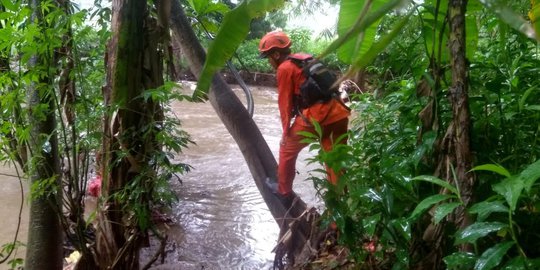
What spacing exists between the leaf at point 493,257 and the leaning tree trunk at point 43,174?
202 cm

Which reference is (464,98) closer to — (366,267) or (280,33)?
(366,267)

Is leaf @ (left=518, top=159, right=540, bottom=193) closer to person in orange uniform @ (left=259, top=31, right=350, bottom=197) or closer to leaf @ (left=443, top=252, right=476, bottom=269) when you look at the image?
leaf @ (left=443, top=252, right=476, bottom=269)

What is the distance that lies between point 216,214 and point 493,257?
12.8 ft

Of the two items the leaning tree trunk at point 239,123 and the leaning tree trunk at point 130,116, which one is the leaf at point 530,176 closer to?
the leaning tree trunk at point 130,116

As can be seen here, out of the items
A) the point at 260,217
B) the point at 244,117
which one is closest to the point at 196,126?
the point at 260,217

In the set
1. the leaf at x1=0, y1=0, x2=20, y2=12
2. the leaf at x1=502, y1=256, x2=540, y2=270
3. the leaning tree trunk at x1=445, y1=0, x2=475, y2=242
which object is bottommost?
the leaf at x1=502, y1=256, x2=540, y2=270

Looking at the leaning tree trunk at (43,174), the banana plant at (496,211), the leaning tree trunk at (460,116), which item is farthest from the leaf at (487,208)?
the leaning tree trunk at (43,174)

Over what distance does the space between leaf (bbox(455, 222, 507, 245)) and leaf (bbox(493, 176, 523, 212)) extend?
9 cm

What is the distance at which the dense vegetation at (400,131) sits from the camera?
3.84ft

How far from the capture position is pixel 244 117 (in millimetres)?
3666

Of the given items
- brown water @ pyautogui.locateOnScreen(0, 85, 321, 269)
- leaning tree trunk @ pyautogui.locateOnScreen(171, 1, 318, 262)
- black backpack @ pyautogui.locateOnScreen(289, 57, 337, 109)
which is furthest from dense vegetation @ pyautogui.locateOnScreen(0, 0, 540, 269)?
brown water @ pyautogui.locateOnScreen(0, 85, 321, 269)

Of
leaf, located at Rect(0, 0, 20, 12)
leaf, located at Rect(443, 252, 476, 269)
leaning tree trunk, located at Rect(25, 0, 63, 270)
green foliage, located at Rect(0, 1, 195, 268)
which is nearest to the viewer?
leaf, located at Rect(443, 252, 476, 269)

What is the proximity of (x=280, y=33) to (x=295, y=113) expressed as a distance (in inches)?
26.1

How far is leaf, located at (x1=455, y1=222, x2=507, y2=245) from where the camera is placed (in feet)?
3.59
